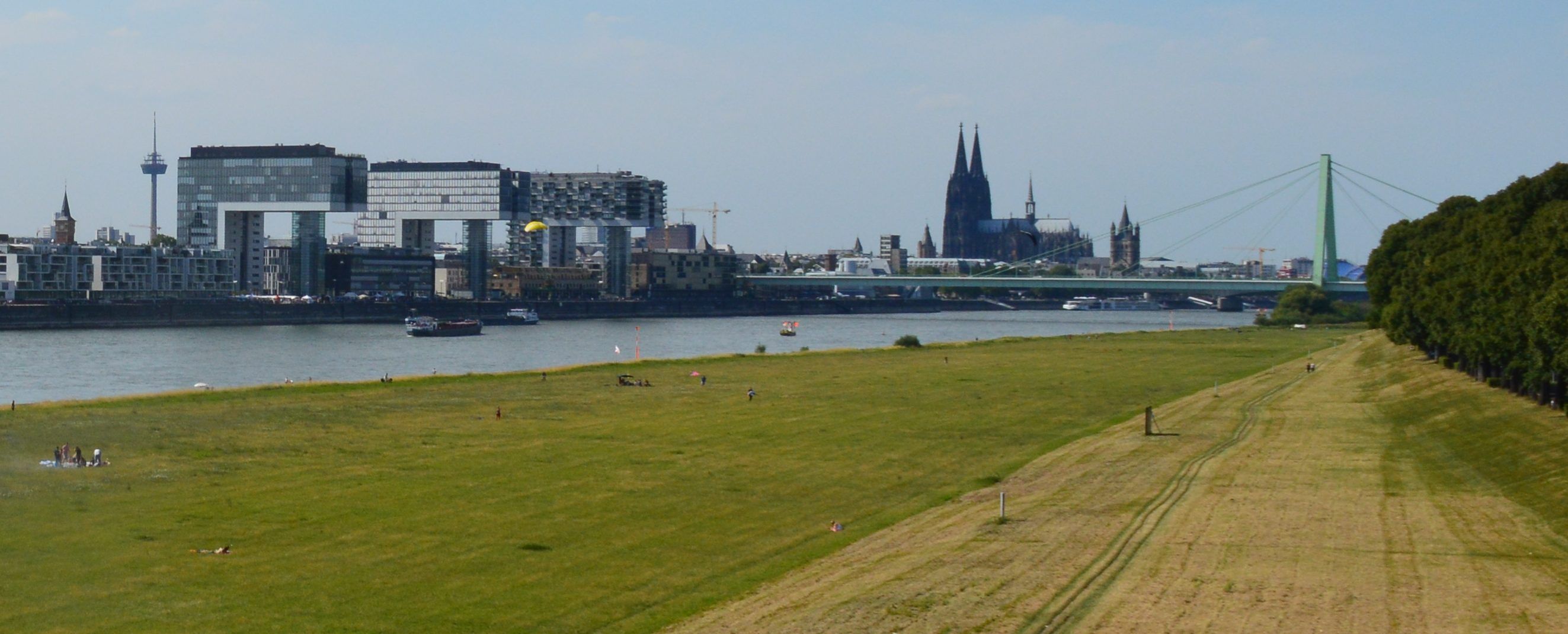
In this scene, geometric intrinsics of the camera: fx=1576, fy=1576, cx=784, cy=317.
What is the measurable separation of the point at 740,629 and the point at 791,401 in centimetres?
2636

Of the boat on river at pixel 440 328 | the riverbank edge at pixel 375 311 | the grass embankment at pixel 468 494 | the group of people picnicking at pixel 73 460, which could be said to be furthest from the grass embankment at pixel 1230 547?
the riverbank edge at pixel 375 311

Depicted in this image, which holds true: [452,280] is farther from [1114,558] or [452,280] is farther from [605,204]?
[1114,558]

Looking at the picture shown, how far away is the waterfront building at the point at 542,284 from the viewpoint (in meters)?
168

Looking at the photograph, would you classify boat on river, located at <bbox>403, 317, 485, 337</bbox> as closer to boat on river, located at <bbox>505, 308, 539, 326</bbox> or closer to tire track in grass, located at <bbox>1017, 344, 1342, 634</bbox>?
boat on river, located at <bbox>505, 308, 539, 326</bbox>

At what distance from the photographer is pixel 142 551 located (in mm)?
18375

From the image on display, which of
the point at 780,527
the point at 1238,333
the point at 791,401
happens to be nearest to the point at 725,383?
the point at 791,401

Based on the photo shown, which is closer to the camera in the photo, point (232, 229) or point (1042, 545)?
point (1042, 545)

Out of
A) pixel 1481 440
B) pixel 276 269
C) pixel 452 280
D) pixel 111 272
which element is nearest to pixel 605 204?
pixel 452 280

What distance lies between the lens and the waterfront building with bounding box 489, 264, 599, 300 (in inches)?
6614

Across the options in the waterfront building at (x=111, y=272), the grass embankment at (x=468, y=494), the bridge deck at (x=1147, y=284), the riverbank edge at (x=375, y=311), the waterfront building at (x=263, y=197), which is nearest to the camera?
the grass embankment at (x=468, y=494)

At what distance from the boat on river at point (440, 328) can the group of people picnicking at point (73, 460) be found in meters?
76.3

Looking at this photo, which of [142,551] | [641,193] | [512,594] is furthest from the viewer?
[641,193]

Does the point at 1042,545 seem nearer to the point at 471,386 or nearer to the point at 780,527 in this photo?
the point at 780,527

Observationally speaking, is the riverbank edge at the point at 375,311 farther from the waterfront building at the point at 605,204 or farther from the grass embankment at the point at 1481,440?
the grass embankment at the point at 1481,440
